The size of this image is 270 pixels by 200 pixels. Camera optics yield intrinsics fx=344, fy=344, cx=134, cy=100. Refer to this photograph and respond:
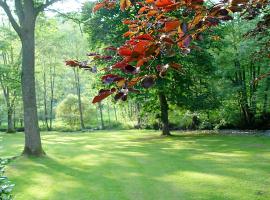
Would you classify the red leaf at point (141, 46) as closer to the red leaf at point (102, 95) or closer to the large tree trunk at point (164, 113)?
the red leaf at point (102, 95)

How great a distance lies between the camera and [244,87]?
23312mm

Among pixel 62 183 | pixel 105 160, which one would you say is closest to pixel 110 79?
pixel 62 183

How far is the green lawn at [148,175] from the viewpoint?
7.49 meters

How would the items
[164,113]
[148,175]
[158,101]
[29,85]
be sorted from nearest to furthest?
[148,175] → [29,85] → [164,113] → [158,101]

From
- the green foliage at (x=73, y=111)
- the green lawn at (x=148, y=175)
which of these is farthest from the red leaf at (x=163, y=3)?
the green foliage at (x=73, y=111)

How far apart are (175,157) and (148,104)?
36.1 ft

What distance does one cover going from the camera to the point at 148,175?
9289 mm

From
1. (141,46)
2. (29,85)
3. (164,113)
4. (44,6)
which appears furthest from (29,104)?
(141,46)

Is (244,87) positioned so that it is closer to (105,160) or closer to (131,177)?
(105,160)

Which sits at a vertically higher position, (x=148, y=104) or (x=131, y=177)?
(x=148, y=104)

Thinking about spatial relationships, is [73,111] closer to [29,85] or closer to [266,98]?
[266,98]

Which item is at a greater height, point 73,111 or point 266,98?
point 73,111

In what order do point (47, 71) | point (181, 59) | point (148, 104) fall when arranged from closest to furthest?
point (181, 59)
point (148, 104)
point (47, 71)

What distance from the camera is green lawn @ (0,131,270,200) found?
7488 mm
